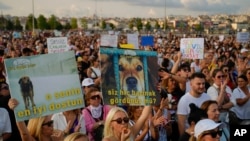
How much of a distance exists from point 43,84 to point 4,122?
87 cm

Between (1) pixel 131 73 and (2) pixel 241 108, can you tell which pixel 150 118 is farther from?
(2) pixel 241 108

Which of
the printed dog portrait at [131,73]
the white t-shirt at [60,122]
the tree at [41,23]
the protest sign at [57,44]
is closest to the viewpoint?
the printed dog portrait at [131,73]

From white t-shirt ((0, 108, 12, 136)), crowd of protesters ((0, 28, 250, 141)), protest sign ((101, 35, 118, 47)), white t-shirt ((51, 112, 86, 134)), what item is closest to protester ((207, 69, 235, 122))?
crowd of protesters ((0, 28, 250, 141))

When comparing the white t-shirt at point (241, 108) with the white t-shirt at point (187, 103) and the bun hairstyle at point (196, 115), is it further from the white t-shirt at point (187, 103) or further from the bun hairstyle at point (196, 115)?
the bun hairstyle at point (196, 115)

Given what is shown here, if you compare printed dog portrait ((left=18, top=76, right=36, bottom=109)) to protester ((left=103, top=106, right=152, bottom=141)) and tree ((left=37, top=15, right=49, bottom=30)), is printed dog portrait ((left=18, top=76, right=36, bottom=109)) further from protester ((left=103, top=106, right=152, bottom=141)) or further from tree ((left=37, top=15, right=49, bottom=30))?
tree ((left=37, top=15, right=49, bottom=30))

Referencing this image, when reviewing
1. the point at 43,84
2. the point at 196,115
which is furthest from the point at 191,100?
the point at 43,84

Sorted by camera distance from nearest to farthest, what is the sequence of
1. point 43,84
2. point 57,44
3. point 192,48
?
point 43,84 → point 192,48 → point 57,44

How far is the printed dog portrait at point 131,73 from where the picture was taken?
4.25 meters

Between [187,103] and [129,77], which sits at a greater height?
[129,77]

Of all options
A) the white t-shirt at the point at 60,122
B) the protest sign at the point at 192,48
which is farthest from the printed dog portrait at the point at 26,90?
the protest sign at the point at 192,48

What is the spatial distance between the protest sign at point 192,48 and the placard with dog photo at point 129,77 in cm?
568

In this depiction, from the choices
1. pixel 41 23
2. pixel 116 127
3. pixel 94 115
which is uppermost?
pixel 41 23

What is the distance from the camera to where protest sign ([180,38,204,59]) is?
997 cm

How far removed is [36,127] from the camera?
13.8 ft
